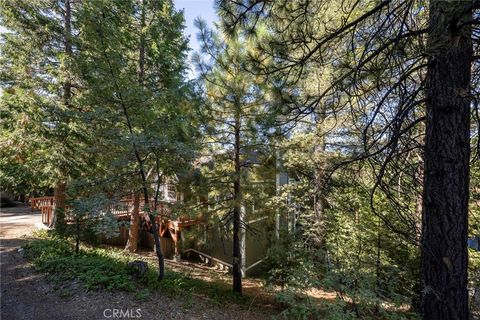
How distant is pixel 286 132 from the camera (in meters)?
4.63

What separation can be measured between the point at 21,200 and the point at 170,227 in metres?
17.5

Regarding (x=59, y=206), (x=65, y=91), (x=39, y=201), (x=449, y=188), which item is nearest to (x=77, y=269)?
(x=59, y=206)

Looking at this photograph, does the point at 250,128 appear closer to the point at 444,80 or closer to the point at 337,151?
the point at 337,151

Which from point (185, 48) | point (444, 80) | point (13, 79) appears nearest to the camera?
point (444, 80)

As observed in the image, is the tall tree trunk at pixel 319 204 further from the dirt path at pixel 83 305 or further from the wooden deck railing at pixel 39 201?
the wooden deck railing at pixel 39 201

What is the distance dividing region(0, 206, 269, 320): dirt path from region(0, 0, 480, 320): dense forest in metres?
1.24

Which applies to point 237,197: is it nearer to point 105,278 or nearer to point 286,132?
point 286,132

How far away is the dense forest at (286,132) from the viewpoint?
7.97ft

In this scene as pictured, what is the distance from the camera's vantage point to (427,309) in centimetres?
246

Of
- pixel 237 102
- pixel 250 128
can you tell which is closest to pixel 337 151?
pixel 250 128

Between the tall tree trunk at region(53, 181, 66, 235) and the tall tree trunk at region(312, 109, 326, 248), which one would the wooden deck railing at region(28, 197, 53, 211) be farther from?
the tall tree trunk at region(312, 109, 326, 248)

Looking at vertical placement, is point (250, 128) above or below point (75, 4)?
below

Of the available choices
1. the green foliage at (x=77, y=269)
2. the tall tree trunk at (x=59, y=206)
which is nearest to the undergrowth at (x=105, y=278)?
the green foliage at (x=77, y=269)

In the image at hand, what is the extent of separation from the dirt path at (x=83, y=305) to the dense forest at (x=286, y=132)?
4.07 ft
